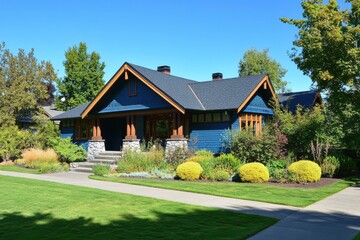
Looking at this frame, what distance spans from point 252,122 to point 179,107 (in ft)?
15.8

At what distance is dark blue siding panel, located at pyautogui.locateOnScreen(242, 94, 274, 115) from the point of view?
19.8 m

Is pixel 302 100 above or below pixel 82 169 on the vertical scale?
above

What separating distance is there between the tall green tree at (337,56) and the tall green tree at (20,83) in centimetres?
2102

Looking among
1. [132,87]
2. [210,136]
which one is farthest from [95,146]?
[210,136]

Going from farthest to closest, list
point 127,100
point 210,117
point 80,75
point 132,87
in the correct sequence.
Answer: point 80,75
point 127,100
point 132,87
point 210,117

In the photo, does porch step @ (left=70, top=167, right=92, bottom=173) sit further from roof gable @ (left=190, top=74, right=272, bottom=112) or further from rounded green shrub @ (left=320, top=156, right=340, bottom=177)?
rounded green shrub @ (left=320, top=156, right=340, bottom=177)

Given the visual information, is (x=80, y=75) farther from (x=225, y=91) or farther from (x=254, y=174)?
(x=254, y=174)

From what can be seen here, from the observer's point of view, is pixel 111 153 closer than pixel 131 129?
No

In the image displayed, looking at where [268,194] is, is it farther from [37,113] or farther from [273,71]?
[273,71]

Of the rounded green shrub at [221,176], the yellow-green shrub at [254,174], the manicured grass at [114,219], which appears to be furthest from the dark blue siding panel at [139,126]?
the manicured grass at [114,219]

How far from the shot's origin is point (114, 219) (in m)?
7.30

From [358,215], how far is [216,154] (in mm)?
11269

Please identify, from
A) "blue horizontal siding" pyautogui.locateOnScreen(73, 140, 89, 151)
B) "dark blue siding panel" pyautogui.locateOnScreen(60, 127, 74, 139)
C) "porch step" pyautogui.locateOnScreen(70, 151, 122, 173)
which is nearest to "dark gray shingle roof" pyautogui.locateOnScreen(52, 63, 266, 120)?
"porch step" pyautogui.locateOnScreen(70, 151, 122, 173)

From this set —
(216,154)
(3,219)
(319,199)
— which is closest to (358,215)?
(319,199)
